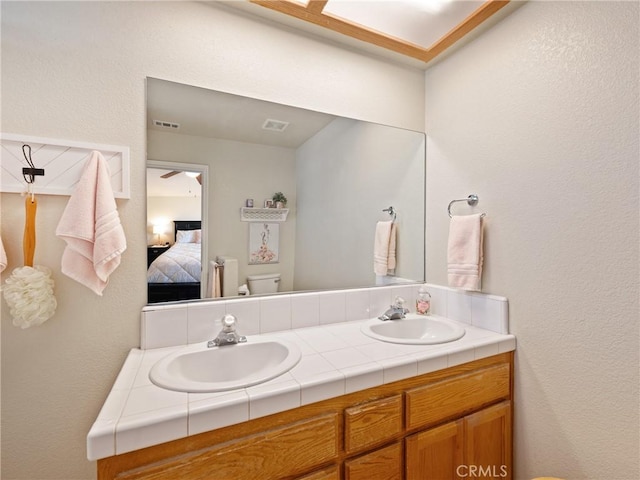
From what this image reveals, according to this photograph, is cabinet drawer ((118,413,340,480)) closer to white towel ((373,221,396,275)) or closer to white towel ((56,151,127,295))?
white towel ((56,151,127,295))

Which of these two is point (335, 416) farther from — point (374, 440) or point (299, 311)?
point (299, 311)

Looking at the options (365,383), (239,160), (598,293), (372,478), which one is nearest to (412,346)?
(365,383)

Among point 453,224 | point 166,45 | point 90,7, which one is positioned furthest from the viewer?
point 453,224

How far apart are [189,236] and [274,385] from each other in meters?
0.74

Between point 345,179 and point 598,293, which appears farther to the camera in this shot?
point 345,179

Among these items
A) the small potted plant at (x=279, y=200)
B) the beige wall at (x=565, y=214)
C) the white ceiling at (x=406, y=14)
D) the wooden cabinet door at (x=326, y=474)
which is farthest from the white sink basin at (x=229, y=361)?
the white ceiling at (x=406, y=14)

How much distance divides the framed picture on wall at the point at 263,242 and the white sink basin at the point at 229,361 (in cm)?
39

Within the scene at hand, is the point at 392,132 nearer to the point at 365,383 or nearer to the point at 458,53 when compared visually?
the point at 458,53

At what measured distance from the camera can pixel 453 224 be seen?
59.3 inches

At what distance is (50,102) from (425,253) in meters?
1.84

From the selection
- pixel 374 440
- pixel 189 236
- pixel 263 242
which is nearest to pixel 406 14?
pixel 263 242

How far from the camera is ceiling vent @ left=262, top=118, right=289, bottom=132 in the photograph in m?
1.42

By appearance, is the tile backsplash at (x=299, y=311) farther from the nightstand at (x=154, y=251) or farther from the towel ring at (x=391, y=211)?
the towel ring at (x=391, y=211)

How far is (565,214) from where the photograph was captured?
3.74ft
